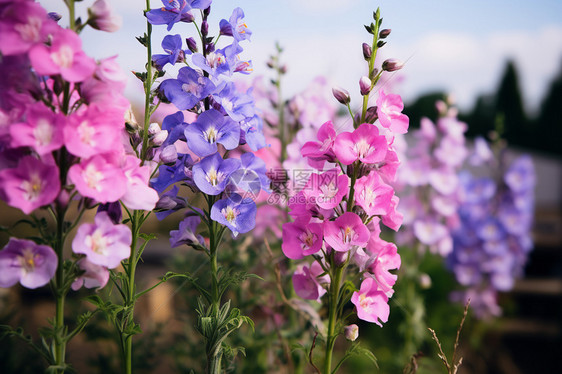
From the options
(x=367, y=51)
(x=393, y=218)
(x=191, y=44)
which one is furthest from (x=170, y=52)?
(x=393, y=218)

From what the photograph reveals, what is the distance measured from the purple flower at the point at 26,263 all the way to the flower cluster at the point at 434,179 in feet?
6.73

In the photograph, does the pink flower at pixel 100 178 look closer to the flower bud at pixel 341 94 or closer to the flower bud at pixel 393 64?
the flower bud at pixel 341 94

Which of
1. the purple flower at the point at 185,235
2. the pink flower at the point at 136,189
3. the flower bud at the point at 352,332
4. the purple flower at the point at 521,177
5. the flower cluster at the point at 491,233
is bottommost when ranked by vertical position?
the flower cluster at the point at 491,233

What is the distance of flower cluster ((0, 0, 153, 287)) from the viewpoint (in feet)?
3.02

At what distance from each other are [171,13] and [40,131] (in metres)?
0.46

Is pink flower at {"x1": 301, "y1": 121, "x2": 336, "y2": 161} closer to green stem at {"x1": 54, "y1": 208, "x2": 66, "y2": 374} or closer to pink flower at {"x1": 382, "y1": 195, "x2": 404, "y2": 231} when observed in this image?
pink flower at {"x1": 382, "y1": 195, "x2": 404, "y2": 231}

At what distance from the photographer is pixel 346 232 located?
117 centimetres

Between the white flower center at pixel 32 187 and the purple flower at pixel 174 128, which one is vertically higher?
the purple flower at pixel 174 128

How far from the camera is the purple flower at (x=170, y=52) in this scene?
118 cm

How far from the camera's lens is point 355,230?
1.16 metres

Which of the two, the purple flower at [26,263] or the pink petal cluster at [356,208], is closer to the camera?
the purple flower at [26,263]

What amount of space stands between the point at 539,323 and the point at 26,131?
4935mm

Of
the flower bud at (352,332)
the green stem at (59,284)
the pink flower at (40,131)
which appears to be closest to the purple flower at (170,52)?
the pink flower at (40,131)

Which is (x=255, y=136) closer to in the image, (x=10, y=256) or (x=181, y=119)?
(x=181, y=119)
